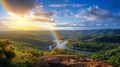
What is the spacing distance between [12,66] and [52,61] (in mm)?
44122

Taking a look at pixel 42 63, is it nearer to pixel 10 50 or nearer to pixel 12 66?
pixel 12 66

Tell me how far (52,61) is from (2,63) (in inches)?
1793

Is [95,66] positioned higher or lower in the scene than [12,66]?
higher

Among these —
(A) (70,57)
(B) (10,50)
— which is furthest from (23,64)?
(A) (70,57)

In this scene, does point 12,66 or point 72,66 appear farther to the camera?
point 12,66

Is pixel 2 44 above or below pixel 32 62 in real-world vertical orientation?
above

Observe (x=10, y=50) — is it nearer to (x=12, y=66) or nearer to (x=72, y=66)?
(x=12, y=66)

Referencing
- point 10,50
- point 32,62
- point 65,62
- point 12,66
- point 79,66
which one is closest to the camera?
point 79,66

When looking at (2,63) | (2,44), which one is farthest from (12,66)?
(2,44)

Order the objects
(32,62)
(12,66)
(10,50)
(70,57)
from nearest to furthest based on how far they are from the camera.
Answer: (70,57) → (12,66) → (32,62) → (10,50)

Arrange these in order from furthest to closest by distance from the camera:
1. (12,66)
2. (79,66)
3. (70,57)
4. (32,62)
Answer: (32,62) → (12,66) → (70,57) → (79,66)

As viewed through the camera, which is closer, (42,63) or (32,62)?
(42,63)

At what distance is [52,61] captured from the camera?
6.24m

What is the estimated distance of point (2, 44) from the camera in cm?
5800
